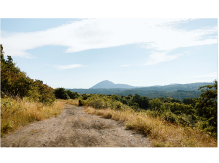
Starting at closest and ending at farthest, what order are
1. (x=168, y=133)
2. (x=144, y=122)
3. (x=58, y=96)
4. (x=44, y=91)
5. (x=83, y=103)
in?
(x=168, y=133), (x=144, y=122), (x=44, y=91), (x=83, y=103), (x=58, y=96)

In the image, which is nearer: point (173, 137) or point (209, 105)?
point (173, 137)

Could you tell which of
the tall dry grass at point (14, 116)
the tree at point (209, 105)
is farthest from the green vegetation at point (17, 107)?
the tree at point (209, 105)

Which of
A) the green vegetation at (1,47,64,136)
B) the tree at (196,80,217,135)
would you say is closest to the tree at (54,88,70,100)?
the green vegetation at (1,47,64,136)

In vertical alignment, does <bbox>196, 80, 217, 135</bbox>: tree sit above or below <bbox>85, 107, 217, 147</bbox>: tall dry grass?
above

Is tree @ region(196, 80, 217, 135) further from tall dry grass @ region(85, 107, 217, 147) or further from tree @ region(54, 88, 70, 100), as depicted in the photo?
tree @ region(54, 88, 70, 100)

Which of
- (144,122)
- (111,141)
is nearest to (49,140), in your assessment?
(111,141)

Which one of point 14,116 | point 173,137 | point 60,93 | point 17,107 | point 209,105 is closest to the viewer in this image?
point 173,137

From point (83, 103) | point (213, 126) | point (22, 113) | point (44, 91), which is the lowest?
point (83, 103)

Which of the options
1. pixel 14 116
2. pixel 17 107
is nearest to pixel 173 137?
pixel 14 116

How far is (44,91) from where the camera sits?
45.2 ft

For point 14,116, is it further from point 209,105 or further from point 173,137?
point 209,105

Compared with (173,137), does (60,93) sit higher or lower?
higher

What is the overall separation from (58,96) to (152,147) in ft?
126

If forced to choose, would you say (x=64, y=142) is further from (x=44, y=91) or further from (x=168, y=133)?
(x=44, y=91)
